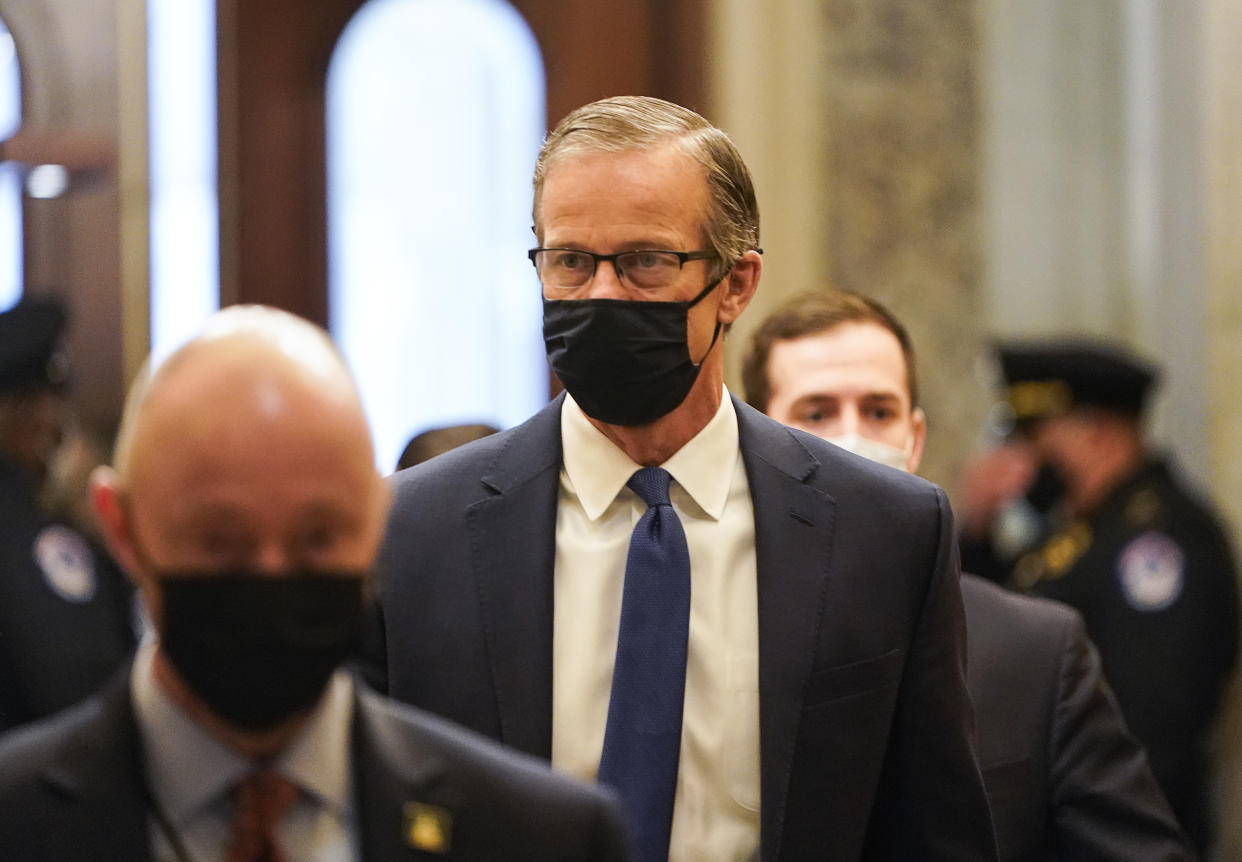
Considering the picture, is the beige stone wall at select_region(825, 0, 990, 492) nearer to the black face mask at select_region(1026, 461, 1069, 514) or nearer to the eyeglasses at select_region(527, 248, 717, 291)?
the black face mask at select_region(1026, 461, 1069, 514)

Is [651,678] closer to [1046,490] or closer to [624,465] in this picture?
[624,465]

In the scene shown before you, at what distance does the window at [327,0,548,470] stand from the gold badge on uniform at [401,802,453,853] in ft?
11.1

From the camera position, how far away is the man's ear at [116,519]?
1.29 meters

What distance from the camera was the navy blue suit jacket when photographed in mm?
2006

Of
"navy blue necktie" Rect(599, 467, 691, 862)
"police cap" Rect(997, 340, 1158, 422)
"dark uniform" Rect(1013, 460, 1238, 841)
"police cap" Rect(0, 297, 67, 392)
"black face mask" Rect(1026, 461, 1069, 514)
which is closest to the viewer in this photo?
"navy blue necktie" Rect(599, 467, 691, 862)

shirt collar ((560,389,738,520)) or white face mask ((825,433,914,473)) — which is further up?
shirt collar ((560,389,738,520))

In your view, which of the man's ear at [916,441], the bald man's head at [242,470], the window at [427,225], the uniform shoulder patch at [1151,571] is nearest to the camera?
the bald man's head at [242,470]

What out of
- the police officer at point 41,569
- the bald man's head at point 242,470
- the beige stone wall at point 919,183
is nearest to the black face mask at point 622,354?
the bald man's head at point 242,470

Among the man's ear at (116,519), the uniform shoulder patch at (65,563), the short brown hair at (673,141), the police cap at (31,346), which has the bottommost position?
the uniform shoulder patch at (65,563)

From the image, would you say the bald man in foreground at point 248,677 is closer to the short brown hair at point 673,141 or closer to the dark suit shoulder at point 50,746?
the dark suit shoulder at point 50,746

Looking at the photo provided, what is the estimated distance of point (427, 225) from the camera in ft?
15.6

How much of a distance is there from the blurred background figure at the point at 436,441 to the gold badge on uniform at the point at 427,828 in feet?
4.55

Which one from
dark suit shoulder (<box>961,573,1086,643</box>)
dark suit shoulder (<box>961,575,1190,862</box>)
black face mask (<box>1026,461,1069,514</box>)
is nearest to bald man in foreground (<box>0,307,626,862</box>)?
dark suit shoulder (<box>961,575,1190,862</box>)

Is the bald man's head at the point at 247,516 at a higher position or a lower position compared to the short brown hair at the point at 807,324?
higher
